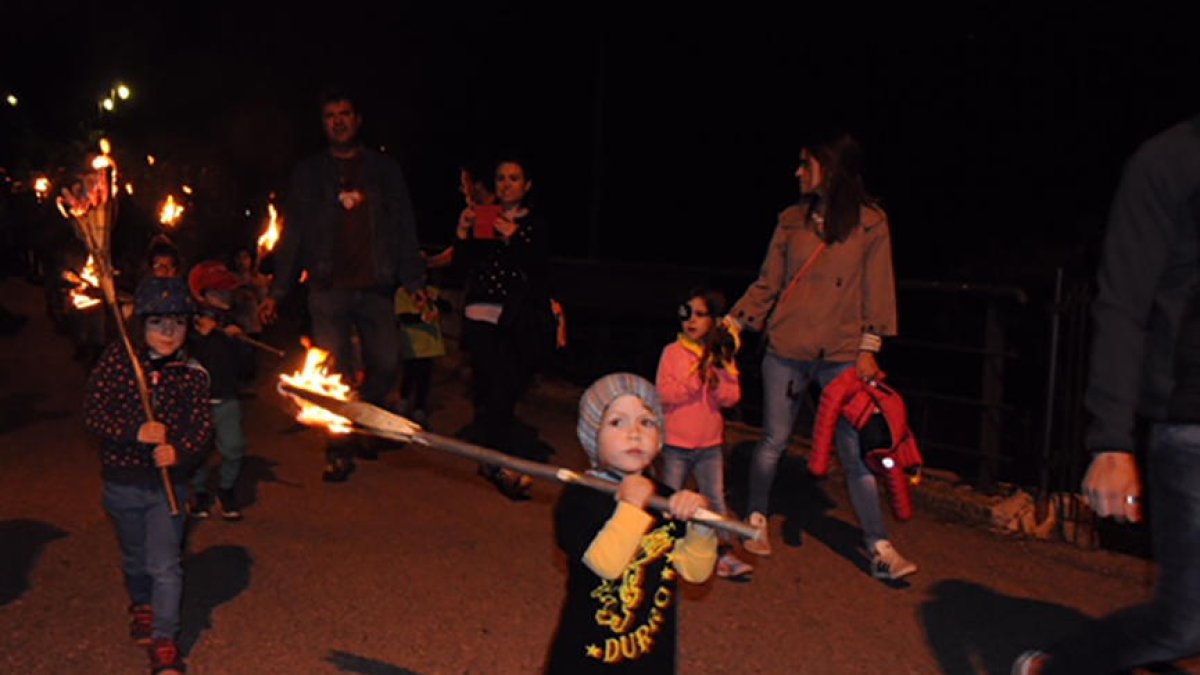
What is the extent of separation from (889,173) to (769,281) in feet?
76.3

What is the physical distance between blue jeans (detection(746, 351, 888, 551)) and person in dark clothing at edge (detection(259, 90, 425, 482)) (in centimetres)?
250

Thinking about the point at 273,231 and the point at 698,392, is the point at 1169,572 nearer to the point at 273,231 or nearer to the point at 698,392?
the point at 698,392

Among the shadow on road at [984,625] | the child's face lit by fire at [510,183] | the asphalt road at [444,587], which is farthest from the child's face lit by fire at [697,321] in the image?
the child's face lit by fire at [510,183]

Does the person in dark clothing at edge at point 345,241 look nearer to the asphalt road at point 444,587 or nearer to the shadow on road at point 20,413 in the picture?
the asphalt road at point 444,587

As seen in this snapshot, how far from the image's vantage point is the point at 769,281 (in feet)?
21.1

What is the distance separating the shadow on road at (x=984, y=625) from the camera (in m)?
5.24

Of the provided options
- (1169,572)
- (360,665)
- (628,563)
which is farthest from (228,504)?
(1169,572)

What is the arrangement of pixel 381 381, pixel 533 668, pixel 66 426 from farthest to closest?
pixel 66 426
pixel 381 381
pixel 533 668

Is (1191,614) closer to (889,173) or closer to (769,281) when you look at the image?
(769,281)

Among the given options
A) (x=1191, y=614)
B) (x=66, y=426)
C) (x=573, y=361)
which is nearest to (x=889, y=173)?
(x=573, y=361)

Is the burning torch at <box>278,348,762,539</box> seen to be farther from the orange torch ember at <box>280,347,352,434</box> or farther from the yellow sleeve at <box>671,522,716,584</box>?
the yellow sleeve at <box>671,522,716,584</box>

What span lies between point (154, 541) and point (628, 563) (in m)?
2.26

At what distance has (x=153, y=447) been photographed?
4.92 m

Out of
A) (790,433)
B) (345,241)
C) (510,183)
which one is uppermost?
(510,183)
